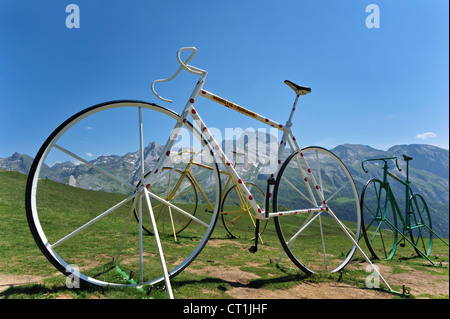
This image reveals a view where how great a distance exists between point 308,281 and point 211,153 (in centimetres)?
254

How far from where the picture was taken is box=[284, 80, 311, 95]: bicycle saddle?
4350 millimetres

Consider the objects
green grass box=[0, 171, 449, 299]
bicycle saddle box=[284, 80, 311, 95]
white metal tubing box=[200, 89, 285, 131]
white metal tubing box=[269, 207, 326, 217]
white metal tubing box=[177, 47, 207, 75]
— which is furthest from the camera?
bicycle saddle box=[284, 80, 311, 95]

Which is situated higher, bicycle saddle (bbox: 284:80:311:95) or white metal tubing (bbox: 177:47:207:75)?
bicycle saddle (bbox: 284:80:311:95)

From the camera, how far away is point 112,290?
269cm

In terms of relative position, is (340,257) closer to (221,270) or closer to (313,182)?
(313,182)

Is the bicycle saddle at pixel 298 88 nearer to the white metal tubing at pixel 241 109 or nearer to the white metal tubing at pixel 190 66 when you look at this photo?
the white metal tubing at pixel 241 109

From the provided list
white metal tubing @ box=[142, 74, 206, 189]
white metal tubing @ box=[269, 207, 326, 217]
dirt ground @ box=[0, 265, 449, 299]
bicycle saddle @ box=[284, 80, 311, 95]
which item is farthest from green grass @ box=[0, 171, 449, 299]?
bicycle saddle @ box=[284, 80, 311, 95]

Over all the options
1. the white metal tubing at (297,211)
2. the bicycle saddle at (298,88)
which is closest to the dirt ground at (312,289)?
the white metal tubing at (297,211)

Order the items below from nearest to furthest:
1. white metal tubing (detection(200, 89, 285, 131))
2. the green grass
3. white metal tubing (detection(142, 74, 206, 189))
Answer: the green grass
white metal tubing (detection(142, 74, 206, 189))
white metal tubing (detection(200, 89, 285, 131))

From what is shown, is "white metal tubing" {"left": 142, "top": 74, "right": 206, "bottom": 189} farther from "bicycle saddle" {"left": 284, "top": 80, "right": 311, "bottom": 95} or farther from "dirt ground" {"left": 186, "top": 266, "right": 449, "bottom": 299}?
"bicycle saddle" {"left": 284, "top": 80, "right": 311, "bottom": 95}

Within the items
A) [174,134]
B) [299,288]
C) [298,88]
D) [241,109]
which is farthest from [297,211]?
[174,134]

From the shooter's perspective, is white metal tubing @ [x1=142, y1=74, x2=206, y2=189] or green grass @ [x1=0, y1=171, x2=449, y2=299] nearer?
green grass @ [x1=0, y1=171, x2=449, y2=299]

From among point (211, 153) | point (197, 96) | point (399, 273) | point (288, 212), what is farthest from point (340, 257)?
point (197, 96)

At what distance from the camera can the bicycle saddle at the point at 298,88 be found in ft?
14.3
